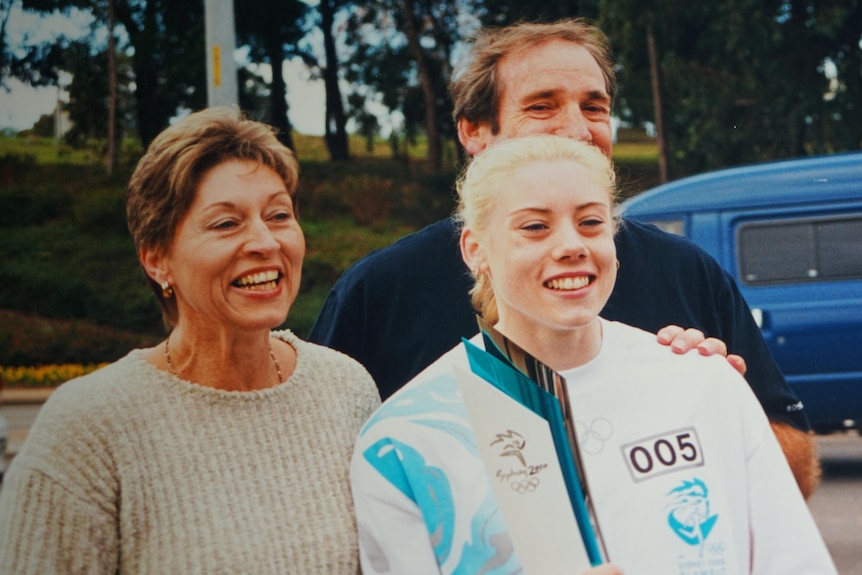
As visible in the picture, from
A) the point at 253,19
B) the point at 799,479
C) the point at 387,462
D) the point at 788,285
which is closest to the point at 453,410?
the point at 387,462

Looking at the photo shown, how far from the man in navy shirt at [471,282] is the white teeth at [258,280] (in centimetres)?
53

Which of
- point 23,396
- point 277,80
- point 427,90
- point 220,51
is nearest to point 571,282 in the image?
point 220,51

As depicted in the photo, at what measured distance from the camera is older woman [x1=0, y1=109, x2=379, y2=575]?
1928 millimetres

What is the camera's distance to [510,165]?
198cm

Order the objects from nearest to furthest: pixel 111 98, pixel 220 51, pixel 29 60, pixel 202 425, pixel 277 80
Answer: pixel 202 425 → pixel 220 51 → pixel 29 60 → pixel 111 98 → pixel 277 80

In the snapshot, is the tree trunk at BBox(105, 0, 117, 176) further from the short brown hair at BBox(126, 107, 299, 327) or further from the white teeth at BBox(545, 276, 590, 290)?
the white teeth at BBox(545, 276, 590, 290)

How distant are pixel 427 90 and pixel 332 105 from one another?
1787 millimetres

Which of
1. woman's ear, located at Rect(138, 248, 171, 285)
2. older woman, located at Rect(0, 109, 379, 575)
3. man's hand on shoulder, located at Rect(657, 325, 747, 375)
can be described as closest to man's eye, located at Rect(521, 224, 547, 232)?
man's hand on shoulder, located at Rect(657, 325, 747, 375)

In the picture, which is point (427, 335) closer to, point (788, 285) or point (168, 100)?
point (788, 285)

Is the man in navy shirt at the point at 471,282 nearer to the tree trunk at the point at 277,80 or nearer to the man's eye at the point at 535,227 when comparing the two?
the man's eye at the point at 535,227

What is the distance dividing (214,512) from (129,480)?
0.15m

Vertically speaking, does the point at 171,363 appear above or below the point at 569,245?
below

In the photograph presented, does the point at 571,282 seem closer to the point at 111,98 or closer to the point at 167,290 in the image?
the point at 167,290

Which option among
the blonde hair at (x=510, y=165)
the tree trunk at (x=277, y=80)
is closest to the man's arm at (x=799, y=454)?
the blonde hair at (x=510, y=165)
